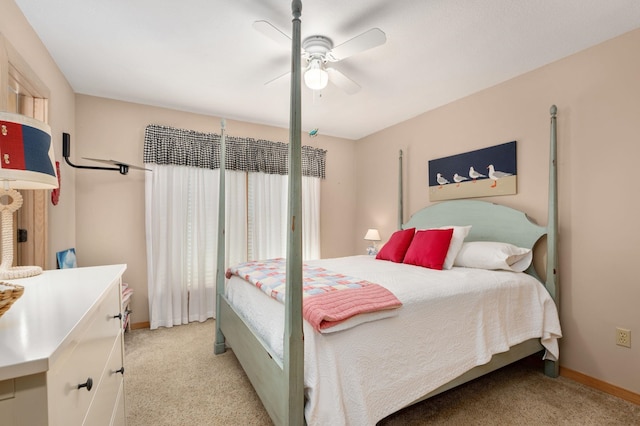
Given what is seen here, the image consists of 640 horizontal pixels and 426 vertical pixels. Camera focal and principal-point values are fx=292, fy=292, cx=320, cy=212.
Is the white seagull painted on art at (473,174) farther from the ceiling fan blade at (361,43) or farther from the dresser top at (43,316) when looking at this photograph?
the dresser top at (43,316)

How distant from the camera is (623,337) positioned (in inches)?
80.7

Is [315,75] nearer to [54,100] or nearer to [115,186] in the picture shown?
[54,100]

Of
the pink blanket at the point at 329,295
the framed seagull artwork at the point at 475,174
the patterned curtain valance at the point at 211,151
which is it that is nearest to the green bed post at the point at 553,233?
the framed seagull artwork at the point at 475,174

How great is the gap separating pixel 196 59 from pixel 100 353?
7.21 ft

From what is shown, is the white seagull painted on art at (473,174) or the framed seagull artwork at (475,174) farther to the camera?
the white seagull painted on art at (473,174)

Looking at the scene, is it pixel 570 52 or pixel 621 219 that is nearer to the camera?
pixel 621 219

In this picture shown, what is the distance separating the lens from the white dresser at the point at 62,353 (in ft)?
1.85

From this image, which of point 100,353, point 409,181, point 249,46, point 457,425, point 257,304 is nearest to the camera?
point 100,353

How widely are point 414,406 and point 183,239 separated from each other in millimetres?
2819

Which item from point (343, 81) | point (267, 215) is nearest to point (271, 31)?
point (343, 81)

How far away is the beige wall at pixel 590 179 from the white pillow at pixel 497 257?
285 millimetres

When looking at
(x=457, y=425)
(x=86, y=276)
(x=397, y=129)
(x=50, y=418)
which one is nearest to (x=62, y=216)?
(x=86, y=276)

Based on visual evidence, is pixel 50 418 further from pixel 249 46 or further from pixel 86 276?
pixel 249 46

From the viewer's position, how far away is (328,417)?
1.29 m
